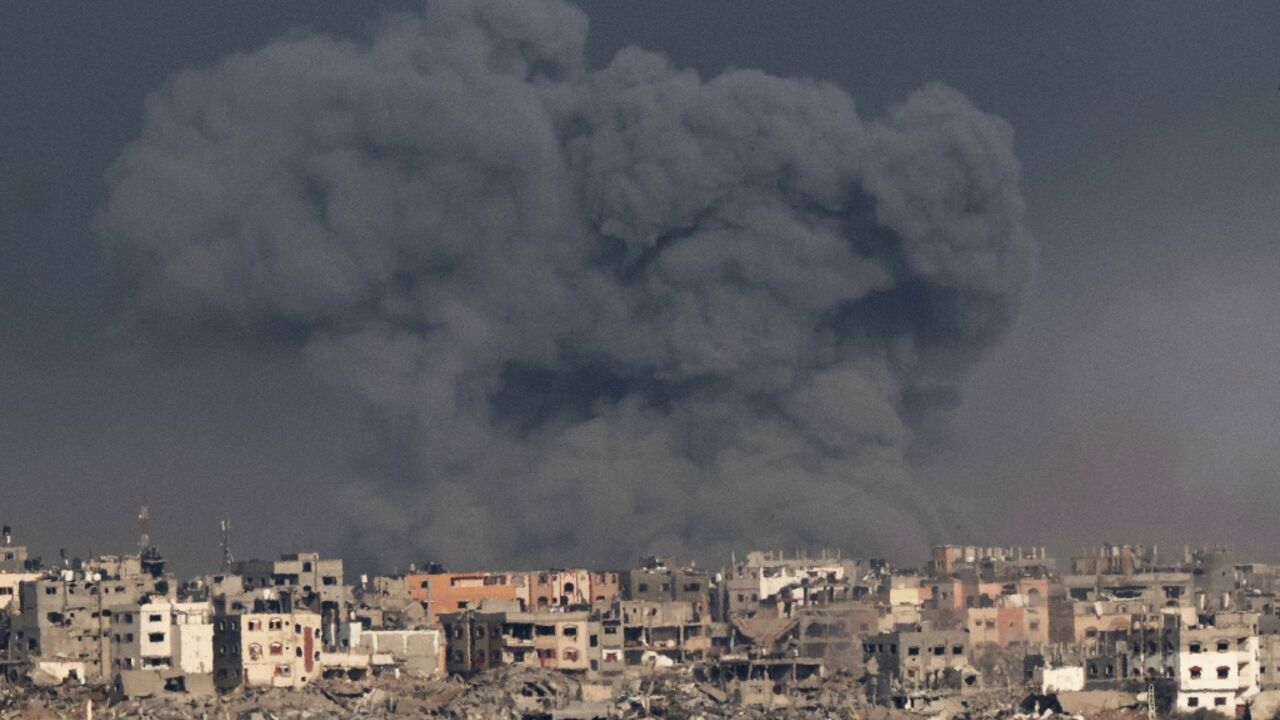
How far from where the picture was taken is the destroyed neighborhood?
1938 inches

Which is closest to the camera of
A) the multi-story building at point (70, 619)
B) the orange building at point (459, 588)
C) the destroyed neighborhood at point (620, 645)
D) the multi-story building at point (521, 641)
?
the destroyed neighborhood at point (620, 645)

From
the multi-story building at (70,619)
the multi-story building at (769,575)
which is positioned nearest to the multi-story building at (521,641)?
the multi-story building at (70,619)

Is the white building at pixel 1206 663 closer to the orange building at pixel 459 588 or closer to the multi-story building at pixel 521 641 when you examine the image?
the multi-story building at pixel 521 641

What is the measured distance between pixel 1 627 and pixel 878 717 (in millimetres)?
14552

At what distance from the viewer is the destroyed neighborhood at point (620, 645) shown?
49219 mm

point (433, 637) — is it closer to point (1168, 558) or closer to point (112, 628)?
point (112, 628)

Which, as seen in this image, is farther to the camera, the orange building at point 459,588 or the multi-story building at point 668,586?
the orange building at point 459,588

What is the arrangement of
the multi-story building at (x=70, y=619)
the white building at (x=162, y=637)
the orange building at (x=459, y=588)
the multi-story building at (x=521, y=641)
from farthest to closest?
the orange building at (x=459, y=588) → the multi-story building at (x=521, y=641) → the multi-story building at (x=70, y=619) → the white building at (x=162, y=637)

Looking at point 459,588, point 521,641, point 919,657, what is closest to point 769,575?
point 459,588

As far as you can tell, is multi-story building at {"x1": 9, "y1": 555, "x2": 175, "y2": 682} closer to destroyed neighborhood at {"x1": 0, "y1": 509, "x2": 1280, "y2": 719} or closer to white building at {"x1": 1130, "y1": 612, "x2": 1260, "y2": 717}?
destroyed neighborhood at {"x1": 0, "y1": 509, "x2": 1280, "y2": 719}

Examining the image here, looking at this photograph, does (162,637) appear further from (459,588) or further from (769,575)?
(769,575)

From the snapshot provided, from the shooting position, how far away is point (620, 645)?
55875mm

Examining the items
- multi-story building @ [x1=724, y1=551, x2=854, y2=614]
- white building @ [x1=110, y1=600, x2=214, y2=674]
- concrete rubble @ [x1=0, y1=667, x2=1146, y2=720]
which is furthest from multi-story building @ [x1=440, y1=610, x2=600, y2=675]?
multi-story building @ [x1=724, y1=551, x2=854, y2=614]

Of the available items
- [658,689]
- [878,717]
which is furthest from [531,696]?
[878,717]
